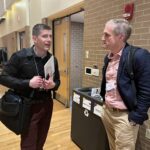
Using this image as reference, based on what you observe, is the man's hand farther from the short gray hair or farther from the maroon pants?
the short gray hair

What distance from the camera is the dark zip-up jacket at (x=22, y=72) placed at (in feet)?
5.54

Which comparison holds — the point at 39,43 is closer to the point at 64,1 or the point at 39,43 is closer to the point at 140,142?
the point at 140,142

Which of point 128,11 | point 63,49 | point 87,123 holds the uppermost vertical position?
point 128,11

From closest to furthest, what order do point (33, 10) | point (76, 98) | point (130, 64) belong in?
point (130, 64) < point (76, 98) < point (33, 10)

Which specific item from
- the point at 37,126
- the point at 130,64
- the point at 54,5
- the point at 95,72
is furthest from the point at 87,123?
the point at 54,5

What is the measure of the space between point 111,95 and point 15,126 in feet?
2.96

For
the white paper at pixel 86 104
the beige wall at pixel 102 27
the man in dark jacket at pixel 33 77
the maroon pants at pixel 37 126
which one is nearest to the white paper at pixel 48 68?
the man in dark jacket at pixel 33 77

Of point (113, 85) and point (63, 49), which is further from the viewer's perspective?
point (63, 49)

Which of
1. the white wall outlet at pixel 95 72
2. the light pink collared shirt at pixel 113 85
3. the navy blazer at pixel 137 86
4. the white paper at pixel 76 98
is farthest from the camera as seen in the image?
the white wall outlet at pixel 95 72

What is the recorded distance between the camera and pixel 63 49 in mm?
4570

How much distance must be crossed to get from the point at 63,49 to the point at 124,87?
3.23 metres

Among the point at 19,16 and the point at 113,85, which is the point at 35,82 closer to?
the point at 113,85

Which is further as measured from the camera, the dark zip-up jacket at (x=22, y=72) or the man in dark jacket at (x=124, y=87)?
the dark zip-up jacket at (x=22, y=72)

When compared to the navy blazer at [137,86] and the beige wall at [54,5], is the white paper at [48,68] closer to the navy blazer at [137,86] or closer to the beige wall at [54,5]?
the navy blazer at [137,86]
